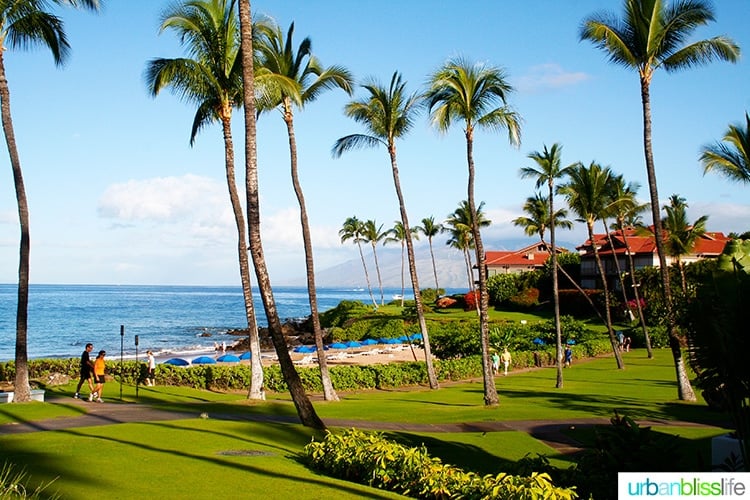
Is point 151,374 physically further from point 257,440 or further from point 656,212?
point 656,212

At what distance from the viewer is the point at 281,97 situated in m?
27.5

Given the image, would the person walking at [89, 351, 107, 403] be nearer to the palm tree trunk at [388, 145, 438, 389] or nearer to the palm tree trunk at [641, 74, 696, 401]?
the palm tree trunk at [388, 145, 438, 389]

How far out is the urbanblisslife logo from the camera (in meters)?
9.17

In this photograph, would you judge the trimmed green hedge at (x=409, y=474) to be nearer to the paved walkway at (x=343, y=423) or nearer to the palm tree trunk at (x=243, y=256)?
the paved walkway at (x=343, y=423)

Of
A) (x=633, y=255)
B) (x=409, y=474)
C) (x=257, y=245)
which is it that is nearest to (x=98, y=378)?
(x=257, y=245)

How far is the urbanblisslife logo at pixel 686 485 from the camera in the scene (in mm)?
9172

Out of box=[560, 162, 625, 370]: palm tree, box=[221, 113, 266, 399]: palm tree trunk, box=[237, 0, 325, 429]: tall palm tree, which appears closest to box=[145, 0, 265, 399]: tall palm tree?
box=[221, 113, 266, 399]: palm tree trunk

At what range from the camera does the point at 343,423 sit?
2025cm

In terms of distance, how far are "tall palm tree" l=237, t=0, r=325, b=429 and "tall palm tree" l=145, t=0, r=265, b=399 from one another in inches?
267

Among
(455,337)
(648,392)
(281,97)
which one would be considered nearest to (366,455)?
(281,97)

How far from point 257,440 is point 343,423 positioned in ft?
16.7

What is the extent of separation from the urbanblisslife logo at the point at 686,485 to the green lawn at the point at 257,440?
76 cm

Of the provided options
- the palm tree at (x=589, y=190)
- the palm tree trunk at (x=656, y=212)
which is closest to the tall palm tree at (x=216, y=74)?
the palm tree trunk at (x=656, y=212)

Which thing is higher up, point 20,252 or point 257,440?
point 20,252
